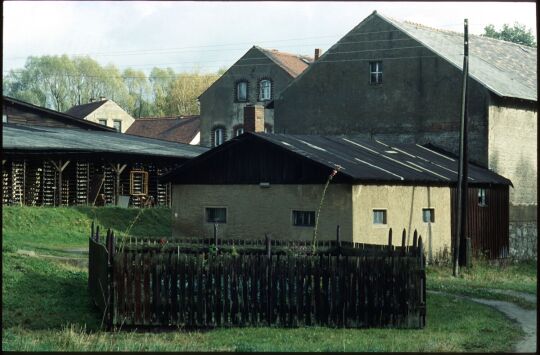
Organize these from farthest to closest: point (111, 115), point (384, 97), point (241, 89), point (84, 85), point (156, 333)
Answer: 1. point (84, 85)
2. point (111, 115)
3. point (241, 89)
4. point (384, 97)
5. point (156, 333)

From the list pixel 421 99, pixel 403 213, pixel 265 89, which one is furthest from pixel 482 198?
pixel 265 89

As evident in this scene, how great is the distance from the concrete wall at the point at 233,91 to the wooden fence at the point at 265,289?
161ft

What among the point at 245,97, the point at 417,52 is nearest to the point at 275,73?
the point at 245,97

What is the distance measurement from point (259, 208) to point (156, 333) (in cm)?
1463

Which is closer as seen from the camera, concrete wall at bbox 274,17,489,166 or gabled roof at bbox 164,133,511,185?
gabled roof at bbox 164,133,511,185

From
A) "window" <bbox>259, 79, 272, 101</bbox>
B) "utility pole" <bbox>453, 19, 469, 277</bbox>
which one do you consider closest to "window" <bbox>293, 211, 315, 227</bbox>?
"utility pole" <bbox>453, 19, 469, 277</bbox>

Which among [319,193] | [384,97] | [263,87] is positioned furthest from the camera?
[263,87]

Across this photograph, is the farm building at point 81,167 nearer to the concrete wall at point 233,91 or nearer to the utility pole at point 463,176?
the utility pole at point 463,176

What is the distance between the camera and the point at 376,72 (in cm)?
4053

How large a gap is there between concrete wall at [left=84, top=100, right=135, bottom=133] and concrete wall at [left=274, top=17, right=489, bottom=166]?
135 ft

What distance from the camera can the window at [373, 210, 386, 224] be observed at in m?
29.6

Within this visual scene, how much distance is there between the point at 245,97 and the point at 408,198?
37.2 metres

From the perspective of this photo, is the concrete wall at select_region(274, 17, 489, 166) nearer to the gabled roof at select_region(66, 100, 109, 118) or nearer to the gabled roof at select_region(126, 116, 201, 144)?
the gabled roof at select_region(126, 116, 201, 144)

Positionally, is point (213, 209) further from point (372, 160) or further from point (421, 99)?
point (421, 99)
